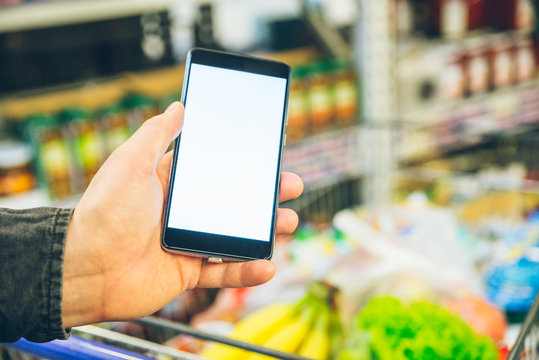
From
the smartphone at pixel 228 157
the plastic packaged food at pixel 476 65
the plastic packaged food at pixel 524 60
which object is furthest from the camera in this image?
the plastic packaged food at pixel 524 60

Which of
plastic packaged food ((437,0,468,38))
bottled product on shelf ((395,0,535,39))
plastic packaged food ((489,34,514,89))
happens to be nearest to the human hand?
bottled product on shelf ((395,0,535,39))

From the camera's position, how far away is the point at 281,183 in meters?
0.85

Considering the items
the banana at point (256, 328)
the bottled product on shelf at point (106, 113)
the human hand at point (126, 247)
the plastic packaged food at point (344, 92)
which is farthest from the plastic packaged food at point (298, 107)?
the human hand at point (126, 247)

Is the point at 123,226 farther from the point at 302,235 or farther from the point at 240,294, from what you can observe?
the point at 302,235

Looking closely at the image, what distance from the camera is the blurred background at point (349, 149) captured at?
1043 millimetres

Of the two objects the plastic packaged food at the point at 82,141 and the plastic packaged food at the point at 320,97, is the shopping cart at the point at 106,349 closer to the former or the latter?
the plastic packaged food at the point at 82,141

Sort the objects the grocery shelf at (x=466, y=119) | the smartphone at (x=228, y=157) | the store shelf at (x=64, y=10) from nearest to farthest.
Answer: the smartphone at (x=228, y=157) → the store shelf at (x=64, y=10) → the grocery shelf at (x=466, y=119)

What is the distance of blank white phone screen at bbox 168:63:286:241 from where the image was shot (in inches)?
31.4

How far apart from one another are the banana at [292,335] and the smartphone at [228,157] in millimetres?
307

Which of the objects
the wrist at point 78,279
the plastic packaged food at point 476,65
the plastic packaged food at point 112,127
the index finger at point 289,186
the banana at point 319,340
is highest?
the plastic packaged food at point 476,65

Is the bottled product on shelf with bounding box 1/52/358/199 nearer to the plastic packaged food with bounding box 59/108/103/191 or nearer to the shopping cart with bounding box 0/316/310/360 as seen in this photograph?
the plastic packaged food with bounding box 59/108/103/191

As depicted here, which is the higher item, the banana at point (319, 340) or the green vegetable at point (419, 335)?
the green vegetable at point (419, 335)

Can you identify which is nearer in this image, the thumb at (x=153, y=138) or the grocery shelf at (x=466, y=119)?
the thumb at (x=153, y=138)

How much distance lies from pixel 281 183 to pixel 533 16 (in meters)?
2.24
